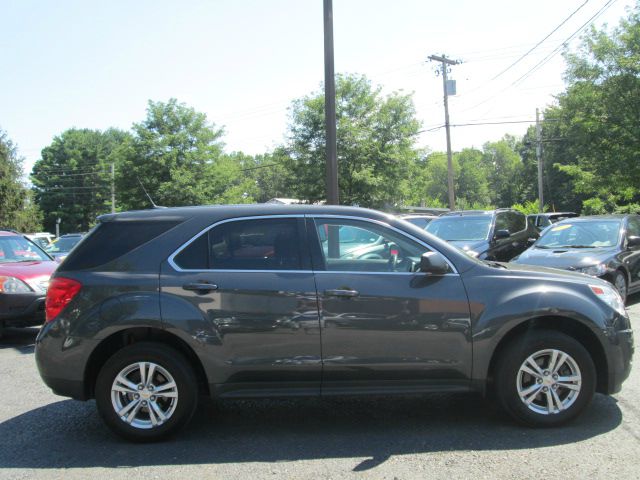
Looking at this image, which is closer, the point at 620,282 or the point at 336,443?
the point at 336,443

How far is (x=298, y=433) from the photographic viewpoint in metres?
4.34

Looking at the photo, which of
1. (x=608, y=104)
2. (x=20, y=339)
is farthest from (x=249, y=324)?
(x=608, y=104)

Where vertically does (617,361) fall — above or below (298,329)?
below

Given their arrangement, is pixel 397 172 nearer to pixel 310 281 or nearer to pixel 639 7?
pixel 639 7

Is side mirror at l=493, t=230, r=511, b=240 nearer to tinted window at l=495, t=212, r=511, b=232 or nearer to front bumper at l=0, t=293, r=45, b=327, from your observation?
tinted window at l=495, t=212, r=511, b=232

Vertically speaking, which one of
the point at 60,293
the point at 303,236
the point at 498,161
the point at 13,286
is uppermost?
the point at 498,161

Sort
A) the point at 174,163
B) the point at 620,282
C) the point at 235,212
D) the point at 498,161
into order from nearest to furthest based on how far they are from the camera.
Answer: the point at 235,212 → the point at 620,282 → the point at 174,163 → the point at 498,161

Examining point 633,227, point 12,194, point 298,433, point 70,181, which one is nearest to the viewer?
point 298,433

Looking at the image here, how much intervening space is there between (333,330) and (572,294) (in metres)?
1.87

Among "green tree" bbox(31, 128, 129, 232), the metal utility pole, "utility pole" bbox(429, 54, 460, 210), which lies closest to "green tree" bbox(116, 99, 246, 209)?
"utility pole" bbox(429, 54, 460, 210)

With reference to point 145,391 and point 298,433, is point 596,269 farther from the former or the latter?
point 145,391

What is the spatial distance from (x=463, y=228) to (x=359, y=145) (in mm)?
15091

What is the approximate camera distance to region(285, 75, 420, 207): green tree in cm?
2619

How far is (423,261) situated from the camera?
4.16m
